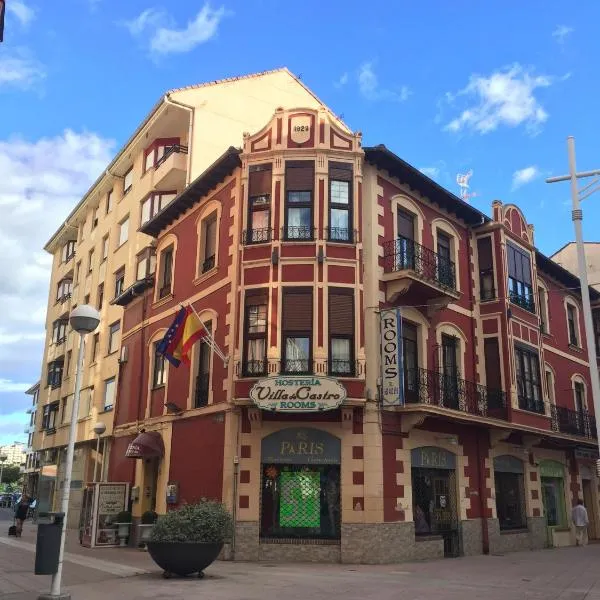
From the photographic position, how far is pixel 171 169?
88.8 feet

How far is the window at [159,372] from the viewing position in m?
23.2

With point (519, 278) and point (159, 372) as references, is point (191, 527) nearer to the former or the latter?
point (159, 372)

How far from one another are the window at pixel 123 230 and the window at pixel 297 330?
54.4 feet

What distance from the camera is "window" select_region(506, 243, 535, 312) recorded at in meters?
24.0

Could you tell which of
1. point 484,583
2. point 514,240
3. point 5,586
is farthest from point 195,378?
point 514,240

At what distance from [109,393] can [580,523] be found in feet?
66.5

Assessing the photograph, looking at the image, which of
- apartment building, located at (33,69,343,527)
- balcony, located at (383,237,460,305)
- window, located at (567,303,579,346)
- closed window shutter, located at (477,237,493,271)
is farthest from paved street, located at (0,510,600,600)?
window, located at (567,303,579,346)

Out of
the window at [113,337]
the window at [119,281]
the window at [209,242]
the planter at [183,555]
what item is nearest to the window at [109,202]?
the window at [119,281]

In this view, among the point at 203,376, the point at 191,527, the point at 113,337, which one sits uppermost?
the point at 113,337

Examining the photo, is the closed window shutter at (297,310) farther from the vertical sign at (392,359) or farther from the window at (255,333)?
the vertical sign at (392,359)

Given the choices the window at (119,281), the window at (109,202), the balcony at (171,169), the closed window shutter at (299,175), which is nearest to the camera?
the closed window shutter at (299,175)

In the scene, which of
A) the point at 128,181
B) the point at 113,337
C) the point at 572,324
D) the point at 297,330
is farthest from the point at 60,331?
the point at 572,324

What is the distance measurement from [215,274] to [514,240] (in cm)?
1158

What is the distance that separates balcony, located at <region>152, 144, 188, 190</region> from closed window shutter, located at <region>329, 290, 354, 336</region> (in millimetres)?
11852
